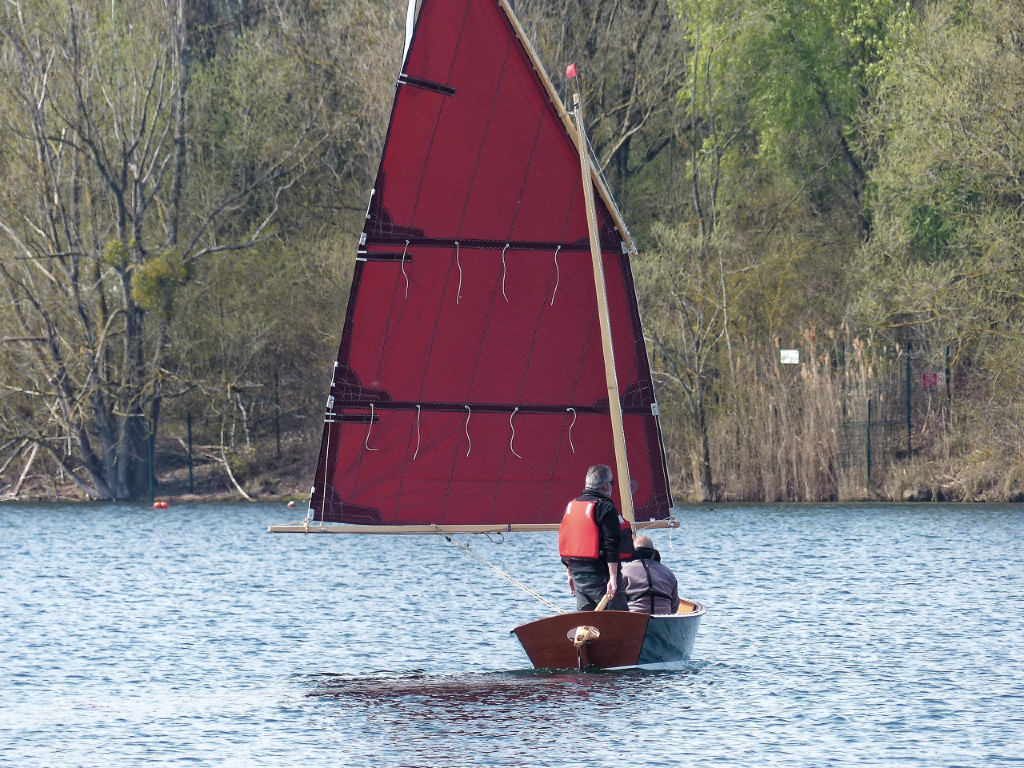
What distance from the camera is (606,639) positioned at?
17281 millimetres

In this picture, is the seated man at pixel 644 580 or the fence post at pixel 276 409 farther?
the fence post at pixel 276 409

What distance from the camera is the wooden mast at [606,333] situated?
1791cm

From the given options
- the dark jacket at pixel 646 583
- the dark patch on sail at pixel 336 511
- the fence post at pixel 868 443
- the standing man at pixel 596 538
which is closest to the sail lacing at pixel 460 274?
the dark patch on sail at pixel 336 511

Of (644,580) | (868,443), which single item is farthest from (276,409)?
(644,580)

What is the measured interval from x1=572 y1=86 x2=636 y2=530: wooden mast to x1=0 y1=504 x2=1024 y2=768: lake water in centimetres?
204

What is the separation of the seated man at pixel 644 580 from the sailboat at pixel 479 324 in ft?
2.42

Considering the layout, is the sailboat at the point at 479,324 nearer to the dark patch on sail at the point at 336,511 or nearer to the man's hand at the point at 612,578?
the dark patch on sail at the point at 336,511

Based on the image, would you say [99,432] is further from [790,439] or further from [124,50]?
[790,439]

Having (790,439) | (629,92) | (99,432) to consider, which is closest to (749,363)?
(790,439)

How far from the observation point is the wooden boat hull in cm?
1705

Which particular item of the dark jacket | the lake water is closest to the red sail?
the dark jacket

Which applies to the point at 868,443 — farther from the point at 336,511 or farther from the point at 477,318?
the point at 336,511

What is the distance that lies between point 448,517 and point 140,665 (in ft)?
14.8

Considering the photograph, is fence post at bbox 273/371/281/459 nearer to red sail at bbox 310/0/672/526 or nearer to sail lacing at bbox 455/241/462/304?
red sail at bbox 310/0/672/526
